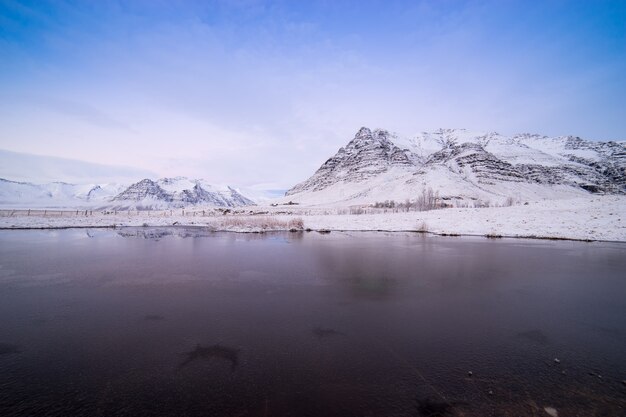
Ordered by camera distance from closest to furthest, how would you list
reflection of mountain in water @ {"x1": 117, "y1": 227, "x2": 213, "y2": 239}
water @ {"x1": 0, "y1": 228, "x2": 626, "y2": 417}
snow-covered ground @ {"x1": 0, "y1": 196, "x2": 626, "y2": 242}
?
water @ {"x1": 0, "y1": 228, "x2": 626, "y2": 417} → reflection of mountain in water @ {"x1": 117, "y1": 227, "x2": 213, "y2": 239} → snow-covered ground @ {"x1": 0, "y1": 196, "x2": 626, "y2": 242}

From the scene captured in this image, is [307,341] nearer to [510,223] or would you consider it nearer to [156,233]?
[156,233]

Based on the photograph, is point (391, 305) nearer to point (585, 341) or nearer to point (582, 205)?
point (585, 341)

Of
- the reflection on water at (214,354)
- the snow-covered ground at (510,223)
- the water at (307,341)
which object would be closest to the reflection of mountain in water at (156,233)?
the snow-covered ground at (510,223)

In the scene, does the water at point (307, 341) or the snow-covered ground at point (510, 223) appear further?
the snow-covered ground at point (510, 223)

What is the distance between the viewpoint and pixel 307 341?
7.86 meters

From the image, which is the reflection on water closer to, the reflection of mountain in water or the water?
the water

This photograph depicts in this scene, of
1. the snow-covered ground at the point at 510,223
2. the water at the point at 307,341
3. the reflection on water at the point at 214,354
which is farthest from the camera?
the snow-covered ground at the point at 510,223

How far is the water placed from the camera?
5492 mm

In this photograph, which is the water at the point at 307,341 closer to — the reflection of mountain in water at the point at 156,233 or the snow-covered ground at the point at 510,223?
the reflection of mountain in water at the point at 156,233

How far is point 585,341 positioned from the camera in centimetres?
814

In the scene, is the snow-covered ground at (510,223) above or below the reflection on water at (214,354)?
above

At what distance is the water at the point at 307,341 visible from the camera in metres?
5.49

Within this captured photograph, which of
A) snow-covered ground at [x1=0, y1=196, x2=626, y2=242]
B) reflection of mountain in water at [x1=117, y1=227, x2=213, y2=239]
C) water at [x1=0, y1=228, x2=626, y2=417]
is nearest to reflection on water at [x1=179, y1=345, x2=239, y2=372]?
water at [x1=0, y1=228, x2=626, y2=417]

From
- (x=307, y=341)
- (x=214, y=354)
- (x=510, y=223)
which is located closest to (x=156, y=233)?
(x=214, y=354)
